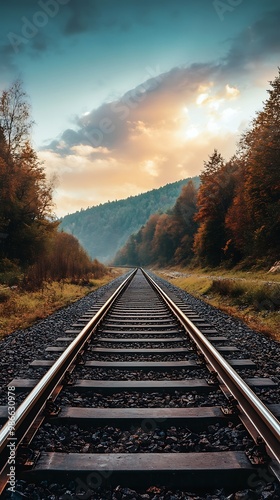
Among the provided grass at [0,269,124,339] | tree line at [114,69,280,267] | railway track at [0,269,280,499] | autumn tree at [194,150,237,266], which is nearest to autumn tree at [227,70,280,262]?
tree line at [114,69,280,267]

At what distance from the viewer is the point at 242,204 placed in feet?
98.0

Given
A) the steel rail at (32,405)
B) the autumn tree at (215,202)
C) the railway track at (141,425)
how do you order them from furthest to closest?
the autumn tree at (215,202) < the steel rail at (32,405) < the railway track at (141,425)

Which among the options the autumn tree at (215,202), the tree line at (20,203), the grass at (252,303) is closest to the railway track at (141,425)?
the grass at (252,303)

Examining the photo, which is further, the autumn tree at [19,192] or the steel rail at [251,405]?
the autumn tree at [19,192]

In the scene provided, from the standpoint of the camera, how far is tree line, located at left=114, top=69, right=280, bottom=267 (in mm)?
21656

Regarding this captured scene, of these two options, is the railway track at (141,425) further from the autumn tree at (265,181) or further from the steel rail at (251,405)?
the autumn tree at (265,181)

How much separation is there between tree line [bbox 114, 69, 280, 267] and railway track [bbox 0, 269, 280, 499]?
19289 mm

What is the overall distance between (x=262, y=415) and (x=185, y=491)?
958 millimetres

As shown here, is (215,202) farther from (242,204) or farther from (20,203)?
(20,203)

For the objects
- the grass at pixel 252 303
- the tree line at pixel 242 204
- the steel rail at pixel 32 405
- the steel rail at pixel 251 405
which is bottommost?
the grass at pixel 252 303

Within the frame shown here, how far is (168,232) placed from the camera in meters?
64.6

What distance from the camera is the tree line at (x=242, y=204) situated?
2166 cm

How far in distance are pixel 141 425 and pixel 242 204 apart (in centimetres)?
2883

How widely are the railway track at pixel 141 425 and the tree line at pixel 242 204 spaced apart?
19.3m
